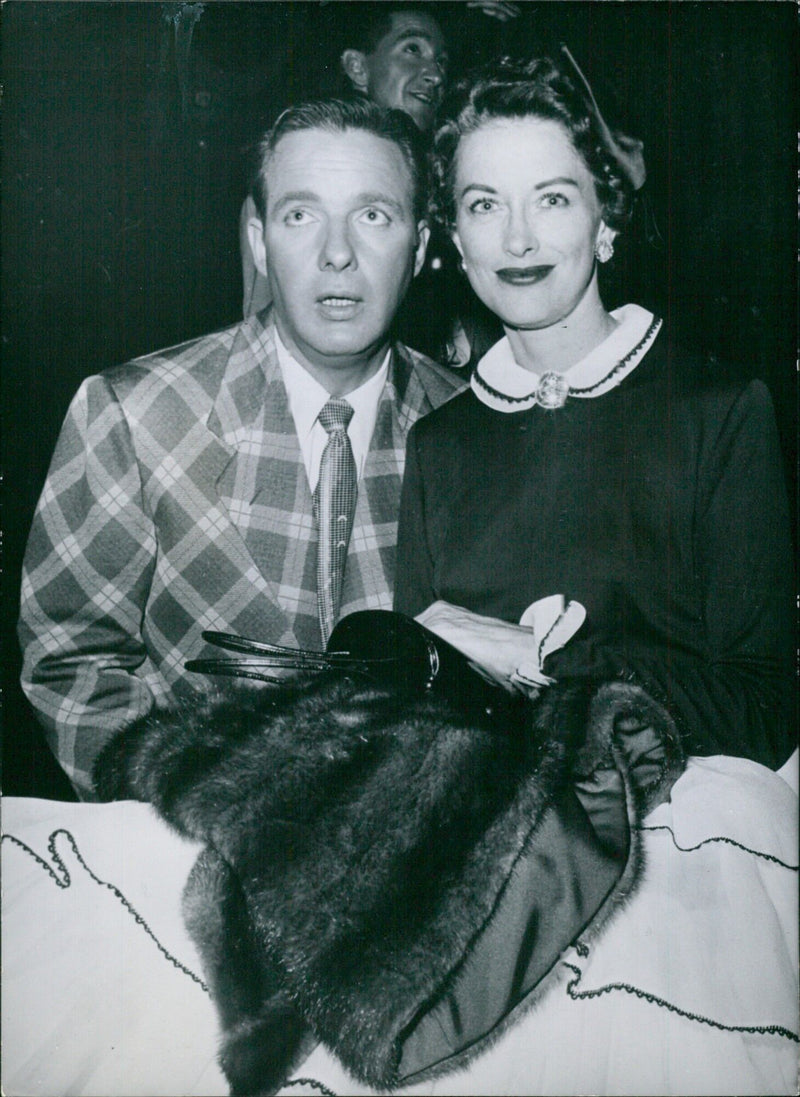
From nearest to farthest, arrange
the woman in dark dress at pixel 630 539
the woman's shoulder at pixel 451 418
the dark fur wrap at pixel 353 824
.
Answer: the dark fur wrap at pixel 353 824 → the woman in dark dress at pixel 630 539 → the woman's shoulder at pixel 451 418

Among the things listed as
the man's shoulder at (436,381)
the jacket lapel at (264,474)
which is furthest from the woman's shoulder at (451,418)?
the jacket lapel at (264,474)

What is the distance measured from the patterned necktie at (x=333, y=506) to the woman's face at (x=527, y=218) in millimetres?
350

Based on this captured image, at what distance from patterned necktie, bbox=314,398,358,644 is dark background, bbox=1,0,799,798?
276 millimetres

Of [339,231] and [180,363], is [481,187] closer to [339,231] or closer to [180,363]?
[339,231]

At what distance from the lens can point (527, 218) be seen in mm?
1674

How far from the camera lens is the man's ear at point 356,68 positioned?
1706mm

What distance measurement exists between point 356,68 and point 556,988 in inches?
61.7

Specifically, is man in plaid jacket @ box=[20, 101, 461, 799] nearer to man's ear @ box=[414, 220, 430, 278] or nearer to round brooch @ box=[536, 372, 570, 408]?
man's ear @ box=[414, 220, 430, 278]

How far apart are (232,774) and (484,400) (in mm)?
770

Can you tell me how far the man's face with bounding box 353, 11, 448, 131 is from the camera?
1.70 m

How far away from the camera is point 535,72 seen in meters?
1.68

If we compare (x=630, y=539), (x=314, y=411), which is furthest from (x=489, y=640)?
(x=314, y=411)

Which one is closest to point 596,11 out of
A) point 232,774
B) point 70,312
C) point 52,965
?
point 70,312

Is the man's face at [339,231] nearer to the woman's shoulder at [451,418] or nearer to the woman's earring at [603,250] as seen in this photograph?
the woman's shoulder at [451,418]
